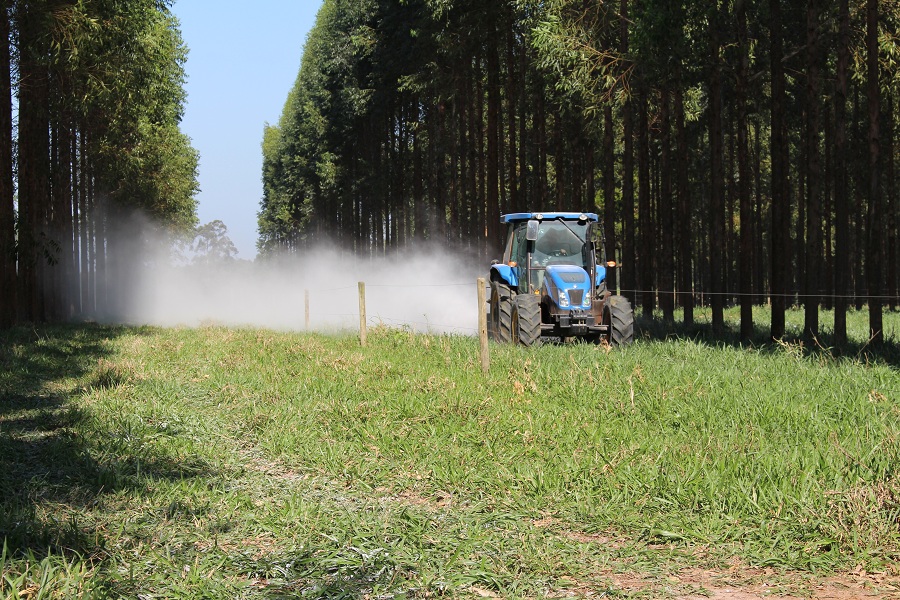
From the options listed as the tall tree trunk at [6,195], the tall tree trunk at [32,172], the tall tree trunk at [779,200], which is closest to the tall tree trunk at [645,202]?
the tall tree trunk at [779,200]

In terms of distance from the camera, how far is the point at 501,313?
17578 millimetres

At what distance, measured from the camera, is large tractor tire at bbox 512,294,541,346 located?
52.3 feet

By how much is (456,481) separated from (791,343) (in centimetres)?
1161

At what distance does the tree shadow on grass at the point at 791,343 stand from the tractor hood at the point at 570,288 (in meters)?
1.80

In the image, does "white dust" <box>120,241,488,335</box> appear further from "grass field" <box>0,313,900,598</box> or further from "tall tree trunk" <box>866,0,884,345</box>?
"tall tree trunk" <box>866,0,884,345</box>

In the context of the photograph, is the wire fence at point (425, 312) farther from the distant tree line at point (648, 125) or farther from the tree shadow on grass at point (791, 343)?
the distant tree line at point (648, 125)

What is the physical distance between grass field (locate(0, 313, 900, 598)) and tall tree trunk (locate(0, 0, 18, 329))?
1003 cm

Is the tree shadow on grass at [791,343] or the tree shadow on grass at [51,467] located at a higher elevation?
the tree shadow on grass at [791,343]

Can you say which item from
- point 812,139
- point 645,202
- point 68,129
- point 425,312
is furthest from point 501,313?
point 68,129

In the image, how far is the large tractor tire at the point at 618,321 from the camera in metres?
16.4

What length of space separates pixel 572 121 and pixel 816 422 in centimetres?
2537

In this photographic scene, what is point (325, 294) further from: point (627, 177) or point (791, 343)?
point (791, 343)

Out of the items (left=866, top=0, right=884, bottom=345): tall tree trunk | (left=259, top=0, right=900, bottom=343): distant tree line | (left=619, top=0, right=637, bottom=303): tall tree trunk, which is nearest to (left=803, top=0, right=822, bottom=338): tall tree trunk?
(left=259, top=0, right=900, bottom=343): distant tree line

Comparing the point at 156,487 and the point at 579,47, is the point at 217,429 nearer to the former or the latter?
the point at 156,487
